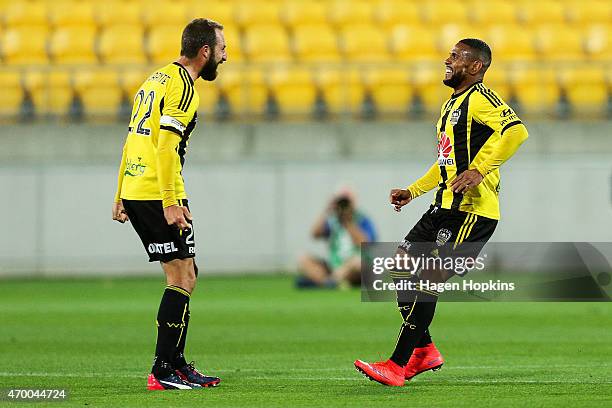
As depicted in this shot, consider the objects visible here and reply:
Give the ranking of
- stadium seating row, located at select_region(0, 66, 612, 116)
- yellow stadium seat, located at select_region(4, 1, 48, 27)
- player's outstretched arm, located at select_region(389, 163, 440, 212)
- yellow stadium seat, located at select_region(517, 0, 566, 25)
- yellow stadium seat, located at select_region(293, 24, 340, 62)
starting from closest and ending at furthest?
1. player's outstretched arm, located at select_region(389, 163, 440, 212)
2. stadium seating row, located at select_region(0, 66, 612, 116)
3. yellow stadium seat, located at select_region(293, 24, 340, 62)
4. yellow stadium seat, located at select_region(4, 1, 48, 27)
5. yellow stadium seat, located at select_region(517, 0, 566, 25)

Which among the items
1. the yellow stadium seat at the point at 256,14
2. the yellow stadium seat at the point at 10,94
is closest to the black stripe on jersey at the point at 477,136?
the yellow stadium seat at the point at 10,94

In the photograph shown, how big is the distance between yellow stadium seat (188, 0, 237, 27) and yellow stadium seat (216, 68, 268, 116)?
2.22m

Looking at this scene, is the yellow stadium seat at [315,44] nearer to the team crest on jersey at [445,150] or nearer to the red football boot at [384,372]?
the team crest on jersey at [445,150]

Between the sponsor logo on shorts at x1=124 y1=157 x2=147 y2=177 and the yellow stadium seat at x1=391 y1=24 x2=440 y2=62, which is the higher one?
the yellow stadium seat at x1=391 y1=24 x2=440 y2=62

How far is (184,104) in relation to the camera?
706 centimetres

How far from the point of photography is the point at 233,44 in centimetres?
2042

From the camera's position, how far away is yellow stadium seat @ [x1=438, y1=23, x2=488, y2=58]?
20656 mm

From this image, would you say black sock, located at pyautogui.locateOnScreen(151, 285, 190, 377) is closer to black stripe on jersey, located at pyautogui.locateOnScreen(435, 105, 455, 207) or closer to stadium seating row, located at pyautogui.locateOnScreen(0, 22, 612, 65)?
black stripe on jersey, located at pyautogui.locateOnScreen(435, 105, 455, 207)

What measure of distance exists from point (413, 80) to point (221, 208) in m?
3.66

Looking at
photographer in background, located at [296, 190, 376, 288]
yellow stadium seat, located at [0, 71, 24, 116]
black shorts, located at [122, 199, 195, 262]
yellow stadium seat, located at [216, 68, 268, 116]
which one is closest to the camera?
black shorts, located at [122, 199, 195, 262]

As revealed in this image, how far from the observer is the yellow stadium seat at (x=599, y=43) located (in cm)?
2058

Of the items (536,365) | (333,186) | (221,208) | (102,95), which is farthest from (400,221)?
(536,365)

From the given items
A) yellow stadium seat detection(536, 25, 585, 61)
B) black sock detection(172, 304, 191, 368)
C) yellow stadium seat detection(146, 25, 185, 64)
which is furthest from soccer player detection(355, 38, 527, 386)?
yellow stadium seat detection(536, 25, 585, 61)

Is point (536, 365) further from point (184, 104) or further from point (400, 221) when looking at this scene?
point (400, 221)
